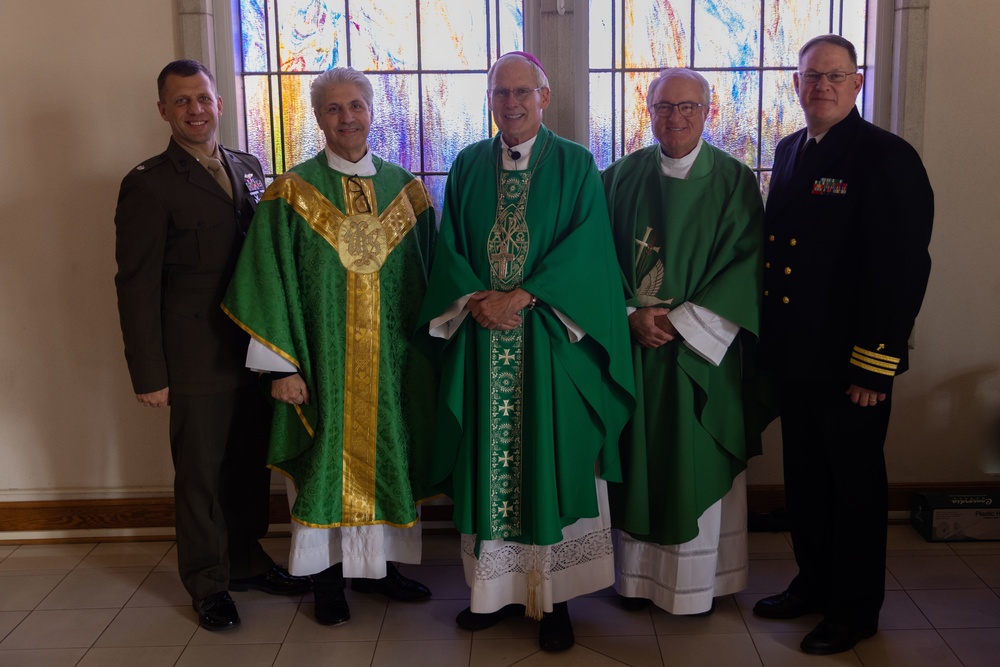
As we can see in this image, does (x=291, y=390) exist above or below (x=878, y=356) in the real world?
below

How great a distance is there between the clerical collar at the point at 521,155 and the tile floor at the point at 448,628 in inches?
56.3

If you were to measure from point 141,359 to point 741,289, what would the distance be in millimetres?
1822

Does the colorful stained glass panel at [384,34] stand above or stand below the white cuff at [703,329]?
above

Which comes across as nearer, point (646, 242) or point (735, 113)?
point (646, 242)

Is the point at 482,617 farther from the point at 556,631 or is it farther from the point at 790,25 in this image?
the point at 790,25

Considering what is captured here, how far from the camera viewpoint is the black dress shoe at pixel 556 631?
278 centimetres

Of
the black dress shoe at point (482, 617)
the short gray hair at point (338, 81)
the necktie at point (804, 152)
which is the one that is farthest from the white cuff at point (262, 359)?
the necktie at point (804, 152)

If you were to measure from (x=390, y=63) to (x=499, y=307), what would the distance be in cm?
138

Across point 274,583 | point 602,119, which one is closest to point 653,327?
point 602,119

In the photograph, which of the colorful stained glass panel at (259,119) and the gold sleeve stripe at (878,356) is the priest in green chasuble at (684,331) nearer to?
the gold sleeve stripe at (878,356)

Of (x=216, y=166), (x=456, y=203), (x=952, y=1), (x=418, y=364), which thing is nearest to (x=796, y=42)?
(x=952, y=1)

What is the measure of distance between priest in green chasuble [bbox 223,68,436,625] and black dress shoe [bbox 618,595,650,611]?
29.0 inches

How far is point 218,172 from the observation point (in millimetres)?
2951

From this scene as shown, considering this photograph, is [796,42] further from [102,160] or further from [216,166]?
[102,160]
